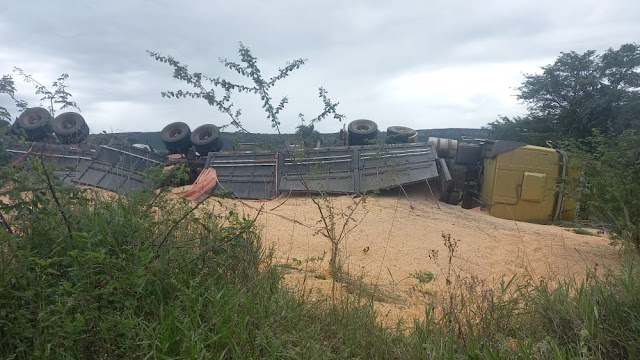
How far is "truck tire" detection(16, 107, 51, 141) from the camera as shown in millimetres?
13617

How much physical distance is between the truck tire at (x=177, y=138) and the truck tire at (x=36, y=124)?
274cm

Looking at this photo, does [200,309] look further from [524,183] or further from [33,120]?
[33,120]

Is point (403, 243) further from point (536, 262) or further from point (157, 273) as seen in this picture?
point (157, 273)

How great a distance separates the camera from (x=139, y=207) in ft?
13.6

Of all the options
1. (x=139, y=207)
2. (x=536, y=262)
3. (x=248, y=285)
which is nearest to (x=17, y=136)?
(x=139, y=207)

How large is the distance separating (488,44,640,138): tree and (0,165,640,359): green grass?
689 inches

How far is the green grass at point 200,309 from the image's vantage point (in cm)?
288

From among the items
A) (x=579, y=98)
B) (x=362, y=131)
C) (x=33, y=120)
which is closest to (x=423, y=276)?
(x=362, y=131)

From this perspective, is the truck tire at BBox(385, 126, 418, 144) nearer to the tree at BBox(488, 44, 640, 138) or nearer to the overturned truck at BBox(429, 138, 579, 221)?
the overturned truck at BBox(429, 138, 579, 221)

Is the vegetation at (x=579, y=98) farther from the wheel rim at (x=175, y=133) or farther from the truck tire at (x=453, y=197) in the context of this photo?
the wheel rim at (x=175, y=133)

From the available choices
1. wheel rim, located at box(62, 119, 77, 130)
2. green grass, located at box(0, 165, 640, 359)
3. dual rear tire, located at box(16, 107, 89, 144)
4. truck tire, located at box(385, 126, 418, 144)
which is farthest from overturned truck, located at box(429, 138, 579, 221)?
wheel rim, located at box(62, 119, 77, 130)

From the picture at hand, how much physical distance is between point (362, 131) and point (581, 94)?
1247 cm

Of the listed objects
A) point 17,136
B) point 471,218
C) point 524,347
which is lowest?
point 471,218

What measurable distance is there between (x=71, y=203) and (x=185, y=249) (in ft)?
2.64
